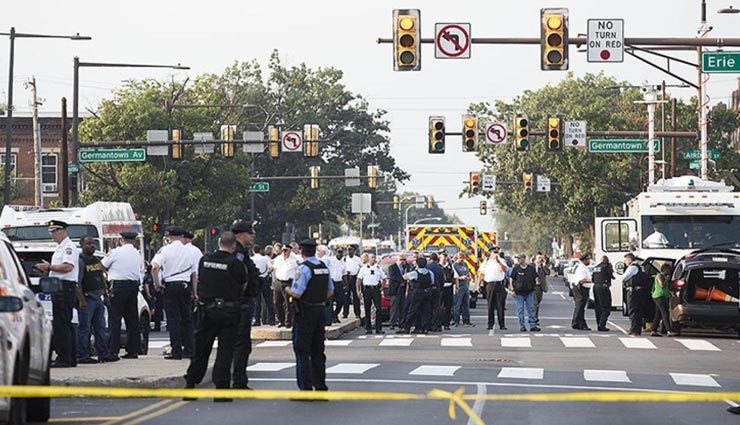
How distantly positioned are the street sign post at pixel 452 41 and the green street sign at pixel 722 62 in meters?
4.38

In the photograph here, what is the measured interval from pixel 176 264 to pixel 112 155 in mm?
24442

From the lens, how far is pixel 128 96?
59.5 m

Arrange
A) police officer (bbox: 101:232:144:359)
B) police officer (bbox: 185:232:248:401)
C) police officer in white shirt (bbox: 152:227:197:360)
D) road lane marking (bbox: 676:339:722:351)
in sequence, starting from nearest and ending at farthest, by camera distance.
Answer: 1. police officer (bbox: 185:232:248:401)
2. police officer in white shirt (bbox: 152:227:197:360)
3. police officer (bbox: 101:232:144:359)
4. road lane marking (bbox: 676:339:722:351)

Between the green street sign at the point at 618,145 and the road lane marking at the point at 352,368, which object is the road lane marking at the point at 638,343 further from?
the green street sign at the point at 618,145

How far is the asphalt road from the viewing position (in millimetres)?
15336

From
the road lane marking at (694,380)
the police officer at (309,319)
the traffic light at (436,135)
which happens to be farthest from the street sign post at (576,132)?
the police officer at (309,319)

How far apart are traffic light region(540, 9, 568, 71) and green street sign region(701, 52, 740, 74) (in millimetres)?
3161

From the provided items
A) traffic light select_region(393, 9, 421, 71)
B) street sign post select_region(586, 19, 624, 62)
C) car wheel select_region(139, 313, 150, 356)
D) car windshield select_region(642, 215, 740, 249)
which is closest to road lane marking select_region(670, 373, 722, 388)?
street sign post select_region(586, 19, 624, 62)

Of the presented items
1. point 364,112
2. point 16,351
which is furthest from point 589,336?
point 364,112

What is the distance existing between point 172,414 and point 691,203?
23.1 meters

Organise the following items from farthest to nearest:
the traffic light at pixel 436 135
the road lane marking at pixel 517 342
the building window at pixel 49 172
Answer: the building window at pixel 49 172
the traffic light at pixel 436 135
the road lane marking at pixel 517 342

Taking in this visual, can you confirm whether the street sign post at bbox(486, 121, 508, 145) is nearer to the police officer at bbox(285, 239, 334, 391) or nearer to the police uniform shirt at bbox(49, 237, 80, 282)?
the police uniform shirt at bbox(49, 237, 80, 282)

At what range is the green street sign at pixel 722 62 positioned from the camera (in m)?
27.5

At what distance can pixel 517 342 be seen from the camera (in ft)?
98.9
